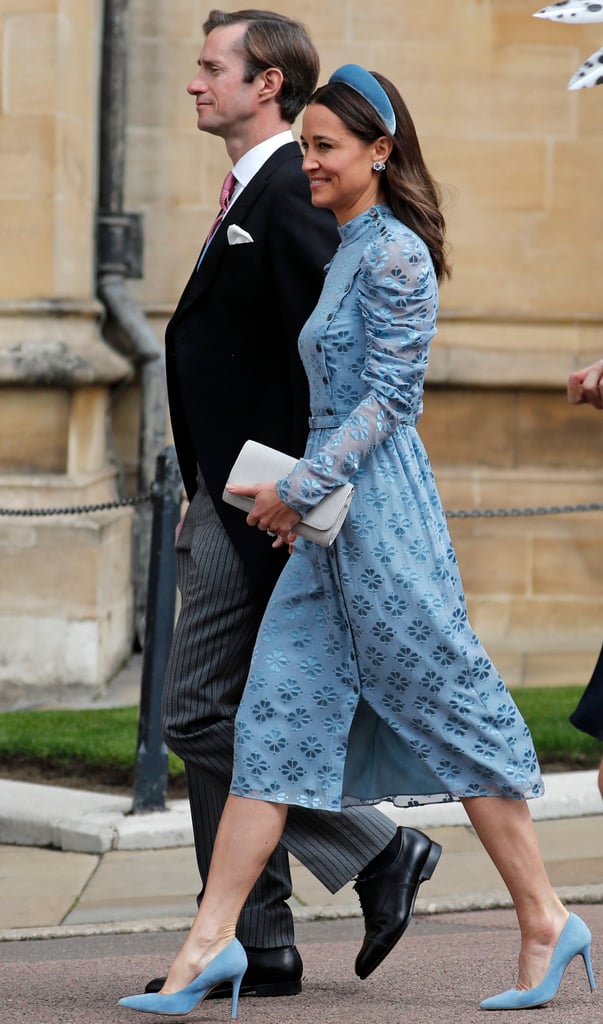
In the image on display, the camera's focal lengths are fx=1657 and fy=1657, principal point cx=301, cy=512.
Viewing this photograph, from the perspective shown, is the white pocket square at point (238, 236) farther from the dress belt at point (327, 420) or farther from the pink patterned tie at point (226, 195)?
the dress belt at point (327, 420)

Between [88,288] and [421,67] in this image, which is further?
[421,67]

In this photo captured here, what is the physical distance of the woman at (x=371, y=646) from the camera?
3068mm

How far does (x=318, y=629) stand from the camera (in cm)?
314

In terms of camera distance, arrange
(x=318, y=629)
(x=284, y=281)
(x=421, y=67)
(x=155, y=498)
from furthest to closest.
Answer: (x=421, y=67) → (x=155, y=498) → (x=284, y=281) → (x=318, y=629)

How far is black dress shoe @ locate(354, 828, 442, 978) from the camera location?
10.9ft

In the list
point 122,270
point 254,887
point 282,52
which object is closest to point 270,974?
point 254,887

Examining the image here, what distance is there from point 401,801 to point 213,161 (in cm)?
615

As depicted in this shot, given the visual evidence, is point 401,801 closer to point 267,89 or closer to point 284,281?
point 284,281

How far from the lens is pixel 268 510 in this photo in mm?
3049

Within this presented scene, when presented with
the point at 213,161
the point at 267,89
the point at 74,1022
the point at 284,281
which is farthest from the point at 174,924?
the point at 213,161

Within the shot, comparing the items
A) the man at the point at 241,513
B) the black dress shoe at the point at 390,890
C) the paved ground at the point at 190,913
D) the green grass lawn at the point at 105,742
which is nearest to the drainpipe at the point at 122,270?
the green grass lawn at the point at 105,742

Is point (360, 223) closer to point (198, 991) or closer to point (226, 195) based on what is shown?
point (226, 195)

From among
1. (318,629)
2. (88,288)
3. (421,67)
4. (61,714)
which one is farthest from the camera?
(421,67)

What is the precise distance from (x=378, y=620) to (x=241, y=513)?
0.48m
